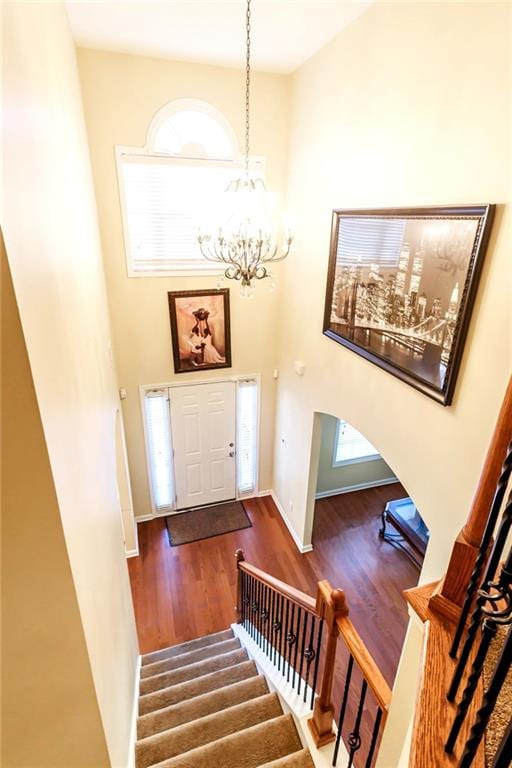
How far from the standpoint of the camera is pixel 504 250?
2201 mm

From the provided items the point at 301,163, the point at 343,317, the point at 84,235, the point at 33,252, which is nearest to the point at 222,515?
the point at 343,317

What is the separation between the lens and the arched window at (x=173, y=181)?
14.4 feet

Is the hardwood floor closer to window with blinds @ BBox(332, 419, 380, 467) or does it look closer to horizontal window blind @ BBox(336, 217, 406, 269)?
window with blinds @ BBox(332, 419, 380, 467)

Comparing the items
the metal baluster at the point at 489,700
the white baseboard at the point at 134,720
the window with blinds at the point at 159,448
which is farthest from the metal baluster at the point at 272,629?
the window with blinds at the point at 159,448

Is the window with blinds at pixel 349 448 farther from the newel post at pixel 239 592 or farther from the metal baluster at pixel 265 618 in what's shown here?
the metal baluster at pixel 265 618

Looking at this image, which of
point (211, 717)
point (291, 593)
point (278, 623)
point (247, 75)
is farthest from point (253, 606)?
point (247, 75)

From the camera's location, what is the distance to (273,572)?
525cm

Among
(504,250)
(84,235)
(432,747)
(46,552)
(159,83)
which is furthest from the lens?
(159,83)

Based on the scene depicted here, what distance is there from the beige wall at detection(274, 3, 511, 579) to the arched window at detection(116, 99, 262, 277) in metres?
0.93

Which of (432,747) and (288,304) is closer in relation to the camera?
(432,747)

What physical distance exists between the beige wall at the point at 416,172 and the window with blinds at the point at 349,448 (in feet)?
6.15

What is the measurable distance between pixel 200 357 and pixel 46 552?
13.7 ft

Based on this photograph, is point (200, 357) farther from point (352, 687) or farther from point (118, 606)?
point (352, 687)

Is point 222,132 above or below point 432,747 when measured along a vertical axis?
above
